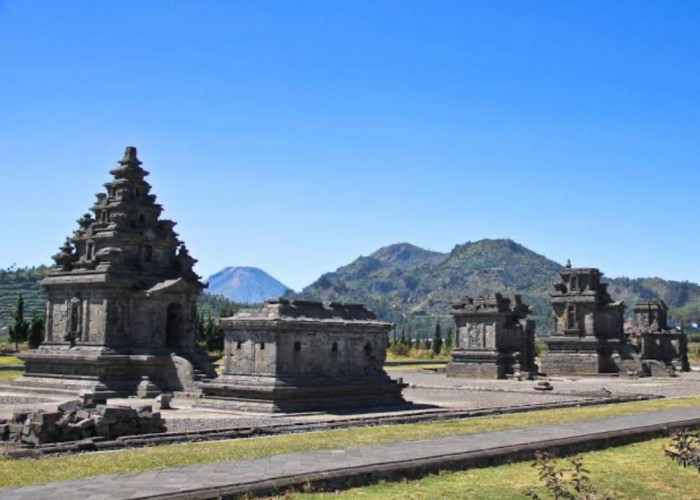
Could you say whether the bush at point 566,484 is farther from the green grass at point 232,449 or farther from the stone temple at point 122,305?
the stone temple at point 122,305

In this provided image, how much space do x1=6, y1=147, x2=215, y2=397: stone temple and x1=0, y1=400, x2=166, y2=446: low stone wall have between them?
623 inches

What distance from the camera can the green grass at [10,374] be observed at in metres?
49.1

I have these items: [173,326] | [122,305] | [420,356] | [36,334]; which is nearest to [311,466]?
[122,305]

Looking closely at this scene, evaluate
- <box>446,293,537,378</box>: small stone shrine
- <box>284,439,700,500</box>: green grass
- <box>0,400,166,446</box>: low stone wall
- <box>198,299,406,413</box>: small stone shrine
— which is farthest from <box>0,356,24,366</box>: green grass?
<box>284,439,700,500</box>: green grass

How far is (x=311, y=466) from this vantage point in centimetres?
1538

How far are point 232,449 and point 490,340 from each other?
41.7 metres

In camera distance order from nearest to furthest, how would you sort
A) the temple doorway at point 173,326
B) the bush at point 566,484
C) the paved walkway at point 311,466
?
1. the paved walkway at point 311,466
2. the bush at point 566,484
3. the temple doorway at point 173,326

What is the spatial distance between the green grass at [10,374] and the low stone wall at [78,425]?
27.3 metres

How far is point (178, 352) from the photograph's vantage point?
4334 cm

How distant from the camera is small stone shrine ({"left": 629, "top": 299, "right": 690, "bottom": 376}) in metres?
69.6

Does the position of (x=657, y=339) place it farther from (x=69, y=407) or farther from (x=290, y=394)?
(x=69, y=407)

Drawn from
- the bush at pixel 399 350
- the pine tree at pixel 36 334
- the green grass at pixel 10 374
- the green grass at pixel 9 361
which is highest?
the pine tree at pixel 36 334

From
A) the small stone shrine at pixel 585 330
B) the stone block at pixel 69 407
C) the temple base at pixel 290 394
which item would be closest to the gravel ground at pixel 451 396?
the temple base at pixel 290 394

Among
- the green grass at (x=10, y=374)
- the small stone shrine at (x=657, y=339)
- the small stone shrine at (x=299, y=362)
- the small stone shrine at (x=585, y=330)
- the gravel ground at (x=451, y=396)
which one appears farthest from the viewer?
the small stone shrine at (x=657, y=339)
